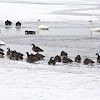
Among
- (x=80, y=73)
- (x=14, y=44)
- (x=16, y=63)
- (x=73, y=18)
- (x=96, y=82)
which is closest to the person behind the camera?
(x=96, y=82)

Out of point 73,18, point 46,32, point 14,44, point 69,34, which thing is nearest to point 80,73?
point 14,44

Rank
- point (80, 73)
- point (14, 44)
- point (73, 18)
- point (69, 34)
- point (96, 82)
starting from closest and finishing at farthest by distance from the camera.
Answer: point (96, 82) → point (80, 73) → point (14, 44) → point (69, 34) → point (73, 18)

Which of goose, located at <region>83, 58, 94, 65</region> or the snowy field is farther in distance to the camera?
goose, located at <region>83, 58, 94, 65</region>

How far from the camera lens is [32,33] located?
22.8 metres

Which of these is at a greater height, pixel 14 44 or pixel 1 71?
pixel 14 44

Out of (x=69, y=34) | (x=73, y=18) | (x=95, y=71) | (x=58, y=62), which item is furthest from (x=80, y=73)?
(x=73, y=18)

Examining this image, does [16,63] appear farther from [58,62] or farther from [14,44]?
[14,44]

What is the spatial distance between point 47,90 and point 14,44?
853cm

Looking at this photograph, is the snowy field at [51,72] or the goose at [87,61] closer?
the snowy field at [51,72]

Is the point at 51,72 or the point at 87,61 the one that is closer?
the point at 51,72

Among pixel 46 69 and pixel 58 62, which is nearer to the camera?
pixel 46 69

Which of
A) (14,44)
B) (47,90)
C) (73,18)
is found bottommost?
(47,90)

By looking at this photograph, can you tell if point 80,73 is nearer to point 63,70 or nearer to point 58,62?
point 63,70

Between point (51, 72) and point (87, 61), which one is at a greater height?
point (87, 61)
